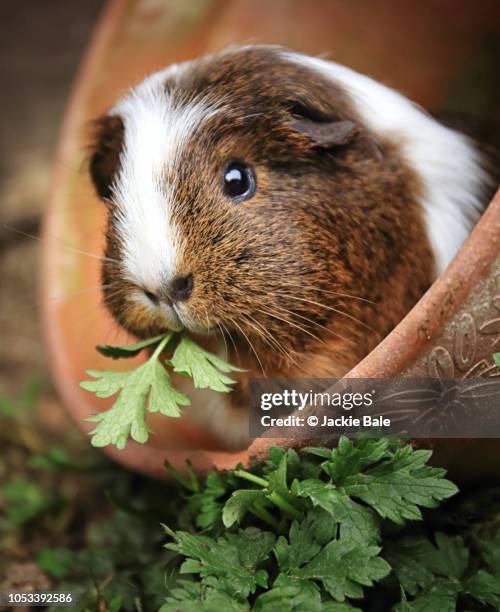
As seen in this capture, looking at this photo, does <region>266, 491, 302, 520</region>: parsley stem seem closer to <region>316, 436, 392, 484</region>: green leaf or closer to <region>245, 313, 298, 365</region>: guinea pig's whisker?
<region>316, 436, 392, 484</region>: green leaf

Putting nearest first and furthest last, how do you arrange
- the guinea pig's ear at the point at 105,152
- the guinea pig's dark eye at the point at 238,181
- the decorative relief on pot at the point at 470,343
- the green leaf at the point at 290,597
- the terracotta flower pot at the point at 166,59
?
the green leaf at the point at 290,597 → the decorative relief on pot at the point at 470,343 → the guinea pig's dark eye at the point at 238,181 → the guinea pig's ear at the point at 105,152 → the terracotta flower pot at the point at 166,59

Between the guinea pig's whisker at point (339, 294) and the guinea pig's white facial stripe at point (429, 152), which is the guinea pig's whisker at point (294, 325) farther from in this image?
the guinea pig's white facial stripe at point (429, 152)

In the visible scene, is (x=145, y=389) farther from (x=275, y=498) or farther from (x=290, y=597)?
(x=290, y=597)

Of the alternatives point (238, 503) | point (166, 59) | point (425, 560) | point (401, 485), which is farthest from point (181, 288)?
point (166, 59)

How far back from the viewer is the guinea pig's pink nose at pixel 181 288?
1.59 meters

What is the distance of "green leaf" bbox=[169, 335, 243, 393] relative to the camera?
1602 mm

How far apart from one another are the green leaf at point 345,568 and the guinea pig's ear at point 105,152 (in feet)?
2.98

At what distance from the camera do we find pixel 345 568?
1.44m

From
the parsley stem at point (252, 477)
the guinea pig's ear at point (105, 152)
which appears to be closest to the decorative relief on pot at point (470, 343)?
the parsley stem at point (252, 477)

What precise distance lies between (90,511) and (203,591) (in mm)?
990

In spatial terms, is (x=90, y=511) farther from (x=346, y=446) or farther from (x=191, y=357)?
(x=346, y=446)

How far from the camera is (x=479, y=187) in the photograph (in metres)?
2.07

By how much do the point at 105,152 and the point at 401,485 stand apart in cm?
104

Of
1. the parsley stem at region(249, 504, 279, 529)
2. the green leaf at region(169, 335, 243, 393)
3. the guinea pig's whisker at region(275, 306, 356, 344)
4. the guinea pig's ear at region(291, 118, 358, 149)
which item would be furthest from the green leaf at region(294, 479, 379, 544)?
the guinea pig's ear at region(291, 118, 358, 149)
